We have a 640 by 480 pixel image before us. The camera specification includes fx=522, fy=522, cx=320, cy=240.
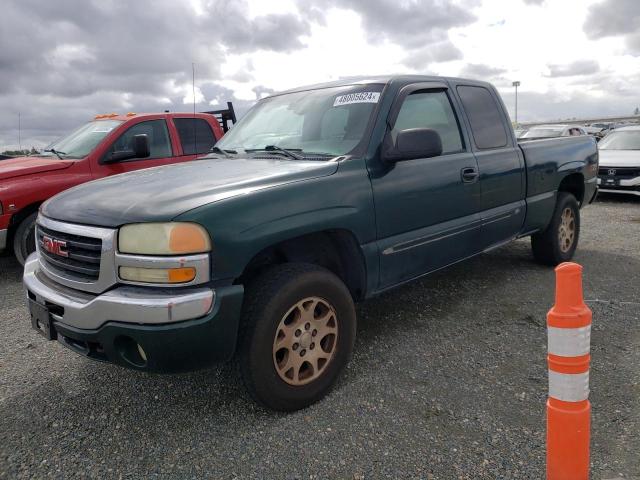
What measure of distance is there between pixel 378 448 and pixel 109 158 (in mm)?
4807

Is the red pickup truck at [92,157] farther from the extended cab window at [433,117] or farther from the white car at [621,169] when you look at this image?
the white car at [621,169]

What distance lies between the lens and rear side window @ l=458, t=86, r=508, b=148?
13.9 ft

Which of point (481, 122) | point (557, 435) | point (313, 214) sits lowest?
point (557, 435)

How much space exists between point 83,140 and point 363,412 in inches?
206

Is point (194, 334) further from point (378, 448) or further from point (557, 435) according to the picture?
point (557, 435)

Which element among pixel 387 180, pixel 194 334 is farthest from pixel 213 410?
pixel 387 180

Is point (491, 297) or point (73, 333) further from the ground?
point (73, 333)

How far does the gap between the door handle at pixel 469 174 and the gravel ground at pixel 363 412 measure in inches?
42.3

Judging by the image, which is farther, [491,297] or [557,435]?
[491,297]

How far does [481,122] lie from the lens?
170 inches

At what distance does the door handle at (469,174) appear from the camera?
384 cm

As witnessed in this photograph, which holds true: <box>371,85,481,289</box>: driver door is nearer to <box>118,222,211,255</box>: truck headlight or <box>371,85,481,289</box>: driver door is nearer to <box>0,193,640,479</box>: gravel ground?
<box>0,193,640,479</box>: gravel ground

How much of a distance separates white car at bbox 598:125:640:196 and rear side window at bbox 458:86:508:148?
23.5 ft

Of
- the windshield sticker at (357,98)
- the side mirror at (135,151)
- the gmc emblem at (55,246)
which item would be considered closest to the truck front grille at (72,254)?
the gmc emblem at (55,246)
